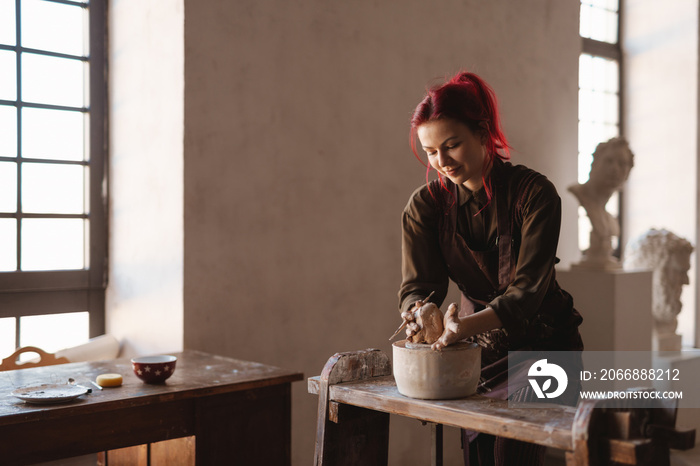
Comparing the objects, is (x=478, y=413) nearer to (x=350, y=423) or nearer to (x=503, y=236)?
(x=350, y=423)

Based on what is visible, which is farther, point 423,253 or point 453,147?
point 423,253

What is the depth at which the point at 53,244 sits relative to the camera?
3.21 meters

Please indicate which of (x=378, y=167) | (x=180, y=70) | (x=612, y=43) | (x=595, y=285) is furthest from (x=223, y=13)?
(x=612, y=43)

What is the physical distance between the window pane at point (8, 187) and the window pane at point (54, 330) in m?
0.51

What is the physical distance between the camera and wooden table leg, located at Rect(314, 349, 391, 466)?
1790 millimetres


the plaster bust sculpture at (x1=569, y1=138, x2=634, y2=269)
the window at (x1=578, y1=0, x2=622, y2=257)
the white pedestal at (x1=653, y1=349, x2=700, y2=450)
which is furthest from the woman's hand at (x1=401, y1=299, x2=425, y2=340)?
the window at (x1=578, y1=0, x2=622, y2=257)

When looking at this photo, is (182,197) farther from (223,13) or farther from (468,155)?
(468,155)

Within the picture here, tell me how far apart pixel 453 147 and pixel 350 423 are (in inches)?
31.3

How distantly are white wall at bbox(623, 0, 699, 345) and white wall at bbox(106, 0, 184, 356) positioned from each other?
4066 mm

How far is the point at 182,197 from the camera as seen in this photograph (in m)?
2.93

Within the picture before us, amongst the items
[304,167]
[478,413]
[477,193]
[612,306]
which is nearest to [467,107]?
[477,193]

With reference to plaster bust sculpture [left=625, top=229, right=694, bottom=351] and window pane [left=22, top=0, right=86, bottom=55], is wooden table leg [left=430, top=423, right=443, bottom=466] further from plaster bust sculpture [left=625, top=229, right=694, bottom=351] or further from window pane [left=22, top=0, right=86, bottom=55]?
plaster bust sculpture [left=625, top=229, right=694, bottom=351]

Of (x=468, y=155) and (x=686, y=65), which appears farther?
(x=686, y=65)

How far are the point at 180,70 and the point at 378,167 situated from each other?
3.88ft
